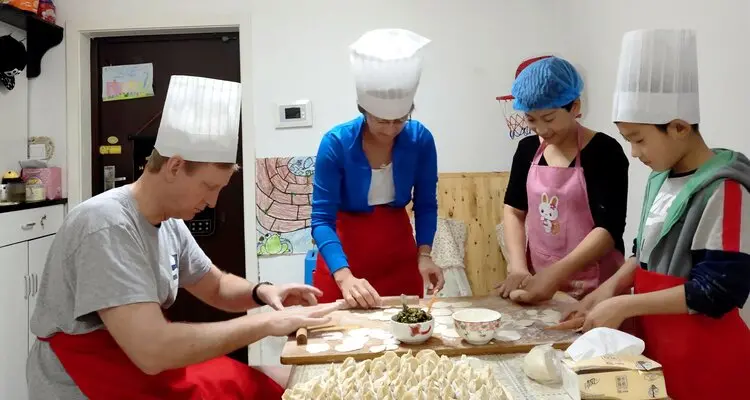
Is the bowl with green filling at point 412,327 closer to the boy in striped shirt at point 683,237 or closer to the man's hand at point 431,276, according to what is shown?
the boy in striped shirt at point 683,237

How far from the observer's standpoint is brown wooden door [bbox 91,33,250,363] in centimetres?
346

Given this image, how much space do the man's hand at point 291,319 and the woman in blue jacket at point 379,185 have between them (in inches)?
10.0

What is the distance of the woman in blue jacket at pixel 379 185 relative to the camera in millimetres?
1692

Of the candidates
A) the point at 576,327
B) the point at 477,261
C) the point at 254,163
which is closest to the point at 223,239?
the point at 254,163

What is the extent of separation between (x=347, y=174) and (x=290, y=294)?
41 cm

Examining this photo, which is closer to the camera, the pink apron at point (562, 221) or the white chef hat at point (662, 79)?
the white chef hat at point (662, 79)

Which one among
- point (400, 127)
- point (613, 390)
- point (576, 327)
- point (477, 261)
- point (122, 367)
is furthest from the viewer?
point (477, 261)

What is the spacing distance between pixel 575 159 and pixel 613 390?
3.17ft

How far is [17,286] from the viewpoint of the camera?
9.25 feet

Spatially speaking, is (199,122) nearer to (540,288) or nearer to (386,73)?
(386,73)

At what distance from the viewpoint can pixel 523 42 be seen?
10.4ft

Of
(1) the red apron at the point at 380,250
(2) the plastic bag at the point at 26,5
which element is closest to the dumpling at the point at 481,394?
(1) the red apron at the point at 380,250

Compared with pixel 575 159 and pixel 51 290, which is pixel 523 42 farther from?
pixel 51 290

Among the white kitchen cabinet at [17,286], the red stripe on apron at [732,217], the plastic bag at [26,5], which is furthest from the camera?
the plastic bag at [26,5]
